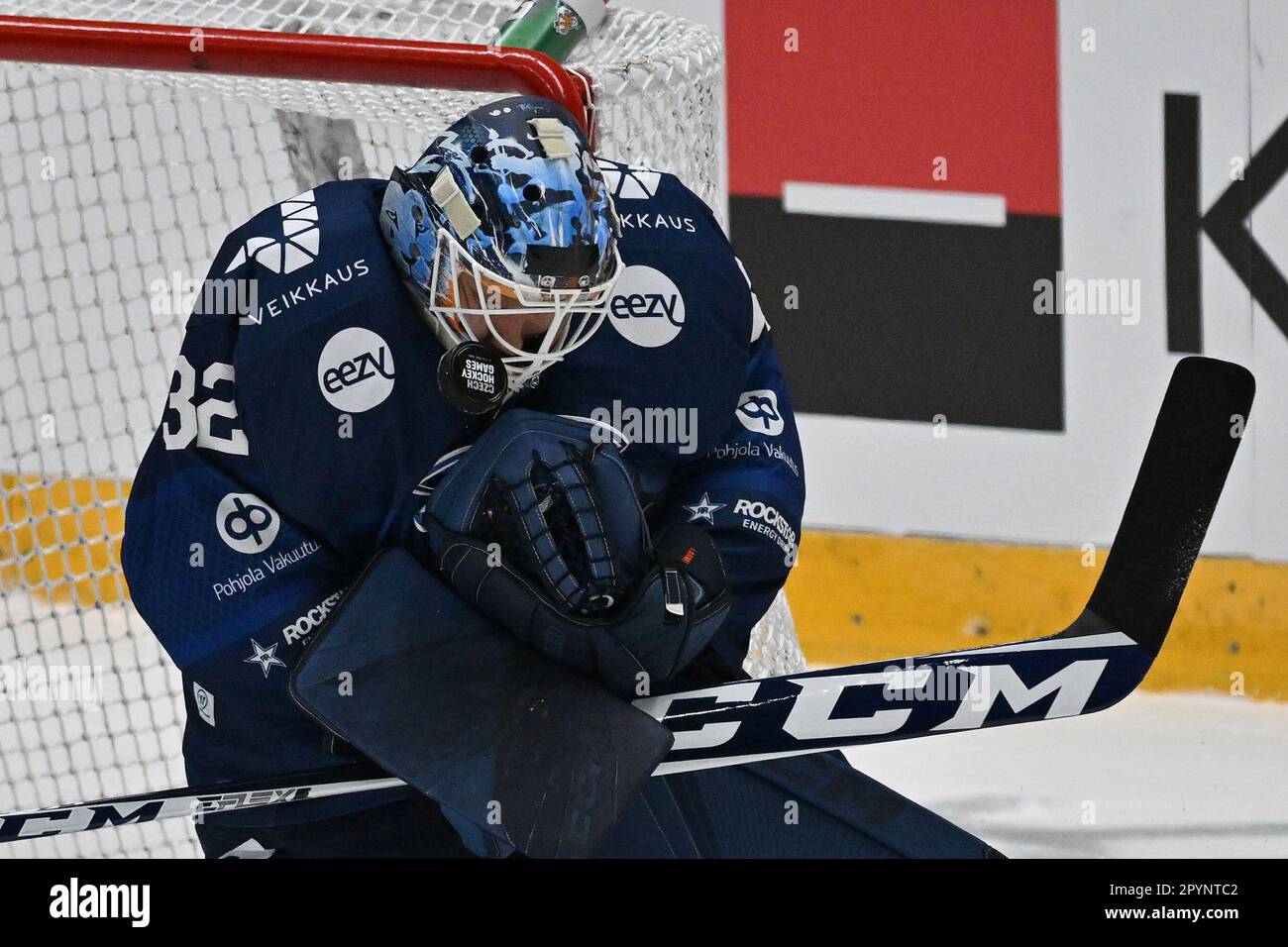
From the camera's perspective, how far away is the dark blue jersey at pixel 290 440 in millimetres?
1691

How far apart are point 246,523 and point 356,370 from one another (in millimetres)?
193

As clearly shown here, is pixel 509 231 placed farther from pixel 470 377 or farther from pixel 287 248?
pixel 287 248

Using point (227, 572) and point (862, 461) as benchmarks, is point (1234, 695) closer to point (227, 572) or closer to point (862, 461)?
point (862, 461)

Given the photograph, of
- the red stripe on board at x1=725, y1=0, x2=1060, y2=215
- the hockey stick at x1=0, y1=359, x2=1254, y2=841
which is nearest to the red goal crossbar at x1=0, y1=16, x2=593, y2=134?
the hockey stick at x1=0, y1=359, x2=1254, y2=841

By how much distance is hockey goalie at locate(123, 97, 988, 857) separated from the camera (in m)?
1.63

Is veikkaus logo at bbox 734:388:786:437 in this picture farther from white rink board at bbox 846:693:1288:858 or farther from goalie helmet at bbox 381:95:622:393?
white rink board at bbox 846:693:1288:858

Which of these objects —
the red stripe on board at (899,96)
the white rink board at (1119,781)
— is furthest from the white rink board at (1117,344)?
the white rink board at (1119,781)

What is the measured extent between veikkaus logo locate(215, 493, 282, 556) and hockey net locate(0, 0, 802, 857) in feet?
2.60

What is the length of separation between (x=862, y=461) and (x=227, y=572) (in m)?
2.07

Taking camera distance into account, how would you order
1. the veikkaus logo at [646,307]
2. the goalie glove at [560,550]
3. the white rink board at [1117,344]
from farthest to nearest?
the white rink board at [1117,344] < the veikkaus logo at [646,307] < the goalie glove at [560,550]

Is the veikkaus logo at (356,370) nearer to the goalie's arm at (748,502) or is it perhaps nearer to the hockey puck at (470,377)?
the hockey puck at (470,377)

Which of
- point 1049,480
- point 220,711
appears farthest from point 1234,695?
point 220,711

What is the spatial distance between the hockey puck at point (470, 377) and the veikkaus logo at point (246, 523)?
23 cm

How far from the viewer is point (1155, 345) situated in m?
3.53
